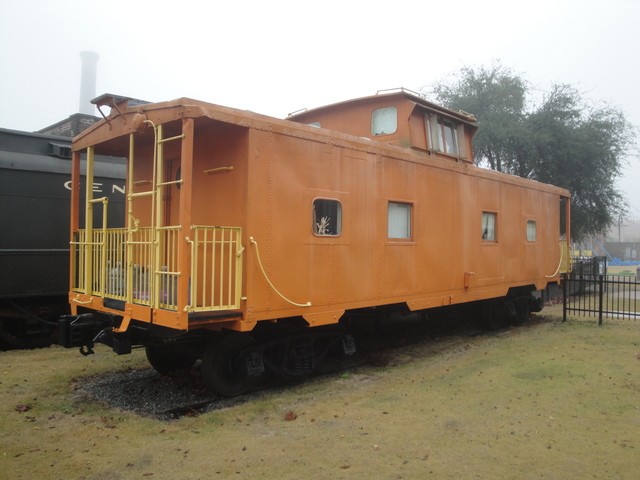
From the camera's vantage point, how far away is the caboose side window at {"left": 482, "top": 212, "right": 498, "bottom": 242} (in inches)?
379

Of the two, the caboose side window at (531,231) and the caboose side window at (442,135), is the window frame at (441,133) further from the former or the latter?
the caboose side window at (531,231)

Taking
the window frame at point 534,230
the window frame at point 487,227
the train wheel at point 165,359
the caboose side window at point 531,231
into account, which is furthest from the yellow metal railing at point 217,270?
the caboose side window at point 531,231

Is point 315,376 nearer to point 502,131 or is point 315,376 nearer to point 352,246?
point 352,246

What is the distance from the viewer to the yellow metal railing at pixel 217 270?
203 inches

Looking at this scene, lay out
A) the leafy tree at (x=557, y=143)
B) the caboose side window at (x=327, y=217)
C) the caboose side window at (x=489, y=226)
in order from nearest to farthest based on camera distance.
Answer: the caboose side window at (x=327, y=217)
the caboose side window at (x=489, y=226)
the leafy tree at (x=557, y=143)

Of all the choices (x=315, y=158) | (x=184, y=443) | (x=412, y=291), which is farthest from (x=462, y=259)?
(x=184, y=443)

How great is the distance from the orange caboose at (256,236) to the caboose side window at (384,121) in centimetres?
3

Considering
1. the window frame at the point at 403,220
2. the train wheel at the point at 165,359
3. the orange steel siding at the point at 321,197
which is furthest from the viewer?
the window frame at the point at 403,220

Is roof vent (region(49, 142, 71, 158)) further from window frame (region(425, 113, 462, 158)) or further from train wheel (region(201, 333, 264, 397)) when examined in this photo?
window frame (region(425, 113, 462, 158))

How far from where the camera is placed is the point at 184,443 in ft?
15.0

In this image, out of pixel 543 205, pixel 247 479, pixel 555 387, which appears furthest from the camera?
pixel 543 205

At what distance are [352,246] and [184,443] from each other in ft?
10.3

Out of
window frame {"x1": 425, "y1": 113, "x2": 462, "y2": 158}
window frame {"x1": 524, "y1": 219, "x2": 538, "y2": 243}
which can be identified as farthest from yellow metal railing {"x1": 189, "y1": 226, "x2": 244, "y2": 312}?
window frame {"x1": 524, "y1": 219, "x2": 538, "y2": 243}

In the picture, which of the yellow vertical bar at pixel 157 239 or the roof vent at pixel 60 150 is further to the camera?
the roof vent at pixel 60 150
